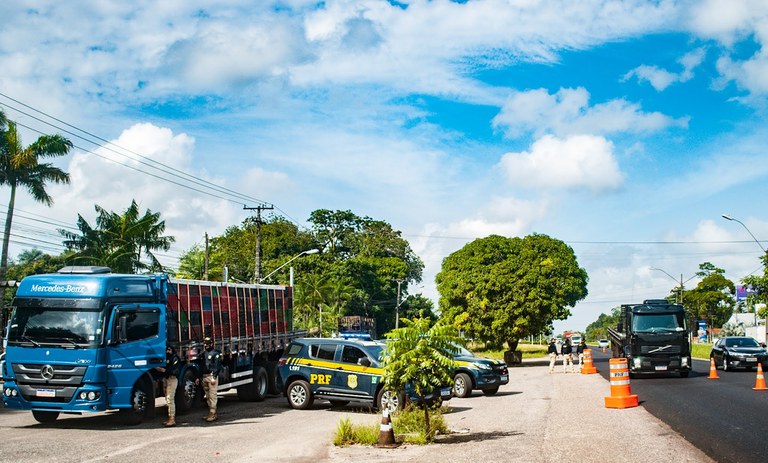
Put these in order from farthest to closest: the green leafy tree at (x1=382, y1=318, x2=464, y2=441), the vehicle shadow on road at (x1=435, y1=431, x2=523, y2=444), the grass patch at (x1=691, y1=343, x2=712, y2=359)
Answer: the grass patch at (x1=691, y1=343, x2=712, y2=359) → the vehicle shadow on road at (x1=435, y1=431, x2=523, y2=444) → the green leafy tree at (x1=382, y1=318, x2=464, y2=441)

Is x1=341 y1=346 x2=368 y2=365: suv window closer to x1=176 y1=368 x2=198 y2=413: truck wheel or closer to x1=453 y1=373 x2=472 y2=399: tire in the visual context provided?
x1=176 y1=368 x2=198 y2=413: truck wheel

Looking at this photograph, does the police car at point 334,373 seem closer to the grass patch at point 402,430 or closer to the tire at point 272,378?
the grass patch at point 402,430

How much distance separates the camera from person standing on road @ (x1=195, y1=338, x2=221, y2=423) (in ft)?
57.5

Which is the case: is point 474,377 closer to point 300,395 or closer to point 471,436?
point 300,395

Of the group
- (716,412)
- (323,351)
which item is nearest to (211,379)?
(323,351)

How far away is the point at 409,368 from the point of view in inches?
521

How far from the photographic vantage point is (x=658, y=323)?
30.6 metres

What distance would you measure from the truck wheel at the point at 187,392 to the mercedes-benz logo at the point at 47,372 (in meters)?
3.24

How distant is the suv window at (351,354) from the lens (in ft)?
63.8

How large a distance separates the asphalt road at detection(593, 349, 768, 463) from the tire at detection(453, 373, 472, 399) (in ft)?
16.2

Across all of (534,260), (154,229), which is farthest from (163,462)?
(534,260)

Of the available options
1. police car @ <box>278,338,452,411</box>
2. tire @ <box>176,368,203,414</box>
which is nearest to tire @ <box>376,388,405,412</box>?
police car @ <box>278,338,452,411</box>

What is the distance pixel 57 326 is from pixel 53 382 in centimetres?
111

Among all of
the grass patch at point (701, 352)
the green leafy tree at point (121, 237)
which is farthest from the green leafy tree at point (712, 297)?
the green leafy tree at point (121, 237)
